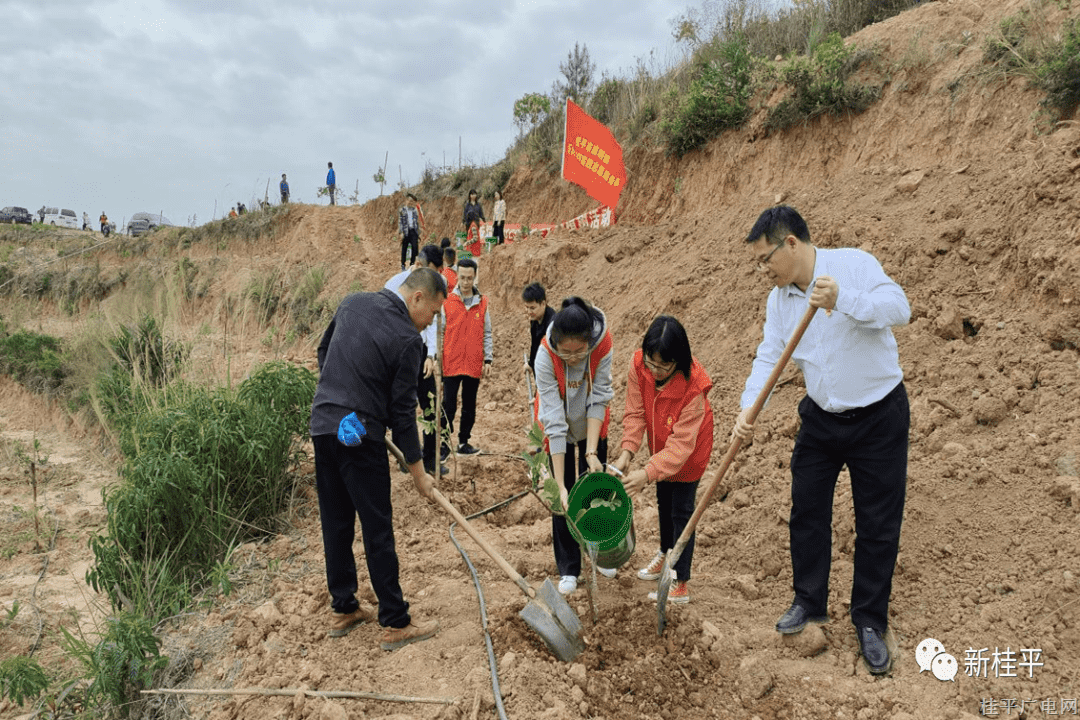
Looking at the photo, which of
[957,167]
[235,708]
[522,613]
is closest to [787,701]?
[522,613]

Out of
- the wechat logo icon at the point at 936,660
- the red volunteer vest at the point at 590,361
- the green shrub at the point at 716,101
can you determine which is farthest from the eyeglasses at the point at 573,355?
the green shrub at the point at 716,101

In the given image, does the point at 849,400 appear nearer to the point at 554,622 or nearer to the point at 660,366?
the point at 660,366

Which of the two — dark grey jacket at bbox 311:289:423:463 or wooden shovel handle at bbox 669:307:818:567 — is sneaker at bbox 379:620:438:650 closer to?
dark grey jacket at bbox 311:289:423:463

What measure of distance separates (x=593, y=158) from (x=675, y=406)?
294 inches

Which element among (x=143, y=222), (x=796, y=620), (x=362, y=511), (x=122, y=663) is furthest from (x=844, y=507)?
(x=143, y=222)

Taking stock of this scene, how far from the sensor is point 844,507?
385cm

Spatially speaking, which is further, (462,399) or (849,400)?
(462,399)

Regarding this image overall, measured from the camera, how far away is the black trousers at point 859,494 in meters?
2.62

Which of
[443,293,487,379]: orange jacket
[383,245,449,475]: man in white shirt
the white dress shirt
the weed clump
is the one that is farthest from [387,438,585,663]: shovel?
the weed clump

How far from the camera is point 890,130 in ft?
23.4

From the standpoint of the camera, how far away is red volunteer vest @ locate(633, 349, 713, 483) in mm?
3029

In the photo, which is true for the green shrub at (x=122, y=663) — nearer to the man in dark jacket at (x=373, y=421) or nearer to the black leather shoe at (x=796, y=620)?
the man in dark jacket at (x=373, y=421)

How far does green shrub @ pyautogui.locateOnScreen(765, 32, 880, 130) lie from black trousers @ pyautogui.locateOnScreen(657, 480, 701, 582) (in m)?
6.23

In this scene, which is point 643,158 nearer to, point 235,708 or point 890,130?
point 890,130
